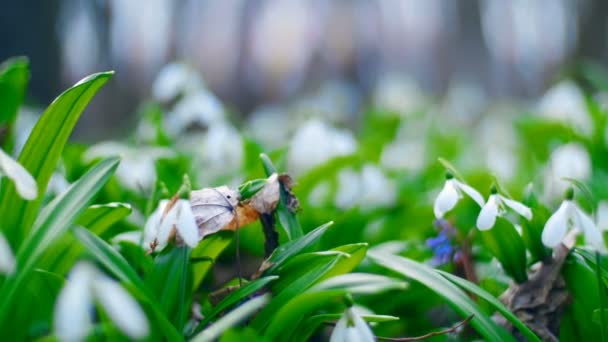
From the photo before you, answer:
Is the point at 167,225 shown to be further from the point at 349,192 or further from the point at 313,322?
the point at 349,192

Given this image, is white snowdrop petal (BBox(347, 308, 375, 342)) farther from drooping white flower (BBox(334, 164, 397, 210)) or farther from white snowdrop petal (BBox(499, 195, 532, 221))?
drooping white flower (BBox(334, 164, 397, 210))

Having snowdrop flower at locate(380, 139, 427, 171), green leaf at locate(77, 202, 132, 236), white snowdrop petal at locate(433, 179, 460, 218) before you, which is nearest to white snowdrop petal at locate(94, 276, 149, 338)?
green leaf at locate(77, 202, 132, 236)

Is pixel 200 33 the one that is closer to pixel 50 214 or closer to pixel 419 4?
Result: pixel 419 4

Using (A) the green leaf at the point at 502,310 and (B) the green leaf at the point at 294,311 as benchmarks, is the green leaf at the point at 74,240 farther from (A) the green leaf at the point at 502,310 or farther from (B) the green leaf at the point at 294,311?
(A) the green leaf at the point at 502,310

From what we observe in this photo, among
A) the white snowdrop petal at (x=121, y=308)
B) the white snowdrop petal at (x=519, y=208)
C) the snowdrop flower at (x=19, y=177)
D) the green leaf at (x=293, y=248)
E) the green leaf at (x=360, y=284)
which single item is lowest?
the green leaf at (x=360, y=284)

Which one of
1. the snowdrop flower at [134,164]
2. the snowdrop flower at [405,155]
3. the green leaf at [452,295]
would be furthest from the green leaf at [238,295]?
the snowdrop flower at [405,155]

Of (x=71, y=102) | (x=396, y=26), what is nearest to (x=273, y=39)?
(x=396, y=26)
